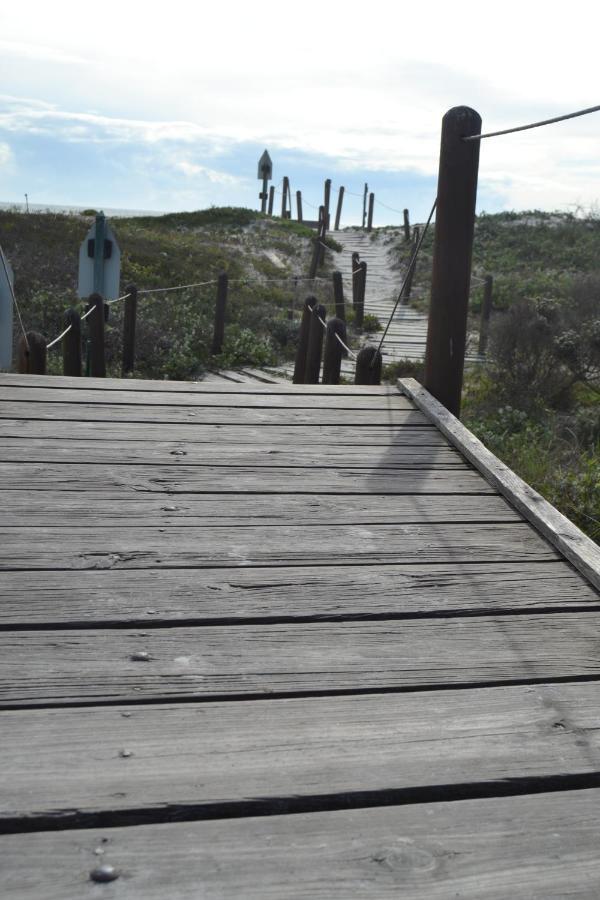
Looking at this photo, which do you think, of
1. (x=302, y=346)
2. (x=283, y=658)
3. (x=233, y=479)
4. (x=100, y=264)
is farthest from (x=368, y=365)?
(x=302, y=346)

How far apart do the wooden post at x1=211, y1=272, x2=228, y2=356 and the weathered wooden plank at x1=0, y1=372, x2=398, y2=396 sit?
9.49 meters

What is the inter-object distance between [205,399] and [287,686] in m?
2.61

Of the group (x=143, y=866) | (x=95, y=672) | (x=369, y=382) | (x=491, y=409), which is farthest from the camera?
(x=491, y=409)

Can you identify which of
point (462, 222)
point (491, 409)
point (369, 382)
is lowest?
point (491, 409)

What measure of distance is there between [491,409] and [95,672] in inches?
343

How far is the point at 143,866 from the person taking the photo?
1.31m

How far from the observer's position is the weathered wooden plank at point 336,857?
50.3 inches

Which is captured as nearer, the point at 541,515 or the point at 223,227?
the point at 541,515

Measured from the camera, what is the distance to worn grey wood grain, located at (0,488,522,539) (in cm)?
266

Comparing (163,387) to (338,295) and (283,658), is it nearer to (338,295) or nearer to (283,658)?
(283,658)

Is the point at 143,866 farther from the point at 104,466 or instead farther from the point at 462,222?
the point at 462,222

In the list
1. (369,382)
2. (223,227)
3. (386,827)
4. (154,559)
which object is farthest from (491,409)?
(223,227)

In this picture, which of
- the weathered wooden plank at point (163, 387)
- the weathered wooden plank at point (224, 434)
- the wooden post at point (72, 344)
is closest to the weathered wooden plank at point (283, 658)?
the weathered wooden plank at point (224, 434)

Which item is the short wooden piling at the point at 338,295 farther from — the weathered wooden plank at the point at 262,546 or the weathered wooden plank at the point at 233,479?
the weathered wooden plank at the point at 262,546
